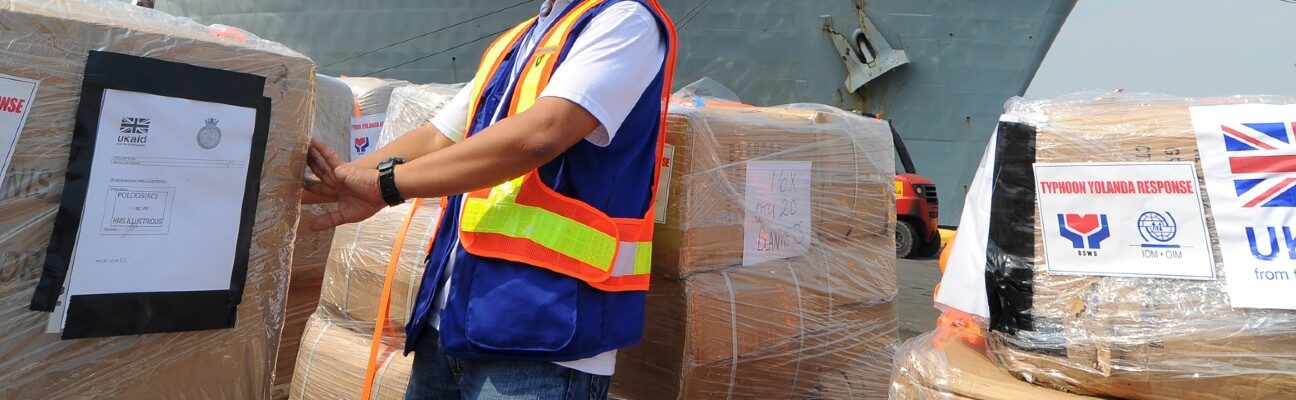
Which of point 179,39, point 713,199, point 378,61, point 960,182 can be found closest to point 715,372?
point 713,199

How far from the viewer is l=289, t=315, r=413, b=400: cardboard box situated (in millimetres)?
2359

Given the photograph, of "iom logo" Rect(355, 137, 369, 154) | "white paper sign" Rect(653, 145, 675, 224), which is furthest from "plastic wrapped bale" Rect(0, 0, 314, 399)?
"iom logo" Rect(355, 137, 369, 154)

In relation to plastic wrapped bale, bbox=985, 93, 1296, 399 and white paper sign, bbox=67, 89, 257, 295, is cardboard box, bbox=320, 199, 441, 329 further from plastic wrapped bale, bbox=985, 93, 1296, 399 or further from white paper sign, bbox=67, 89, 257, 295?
plastic wrapped bale, bbox=985, 93, 1296, 399

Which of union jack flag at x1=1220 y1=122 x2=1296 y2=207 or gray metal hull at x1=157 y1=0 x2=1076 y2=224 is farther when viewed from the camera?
gray metal hull at x1=157 y1=0 x2=1076 y2=224

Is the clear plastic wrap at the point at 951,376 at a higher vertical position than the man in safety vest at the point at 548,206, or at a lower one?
lower

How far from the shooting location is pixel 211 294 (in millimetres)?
1479

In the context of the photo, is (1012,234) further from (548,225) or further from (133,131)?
(133,131)

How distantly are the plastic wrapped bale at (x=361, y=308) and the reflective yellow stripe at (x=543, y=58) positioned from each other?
0.90 m

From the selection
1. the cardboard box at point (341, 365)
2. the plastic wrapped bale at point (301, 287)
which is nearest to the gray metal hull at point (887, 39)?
the plastic wrapped bale at point (301, 287)

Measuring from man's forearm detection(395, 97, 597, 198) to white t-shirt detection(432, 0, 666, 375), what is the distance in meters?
0.03

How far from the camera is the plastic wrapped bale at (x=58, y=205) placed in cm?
127

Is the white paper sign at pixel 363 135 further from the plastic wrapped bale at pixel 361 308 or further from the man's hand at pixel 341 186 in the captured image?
the man's hand at pixel 341 186

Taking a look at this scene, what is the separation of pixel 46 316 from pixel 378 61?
479 inches

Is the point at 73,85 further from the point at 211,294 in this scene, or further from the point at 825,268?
the point at 825,268
